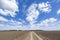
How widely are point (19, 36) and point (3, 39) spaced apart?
0.77 ft

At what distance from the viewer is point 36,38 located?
1.82m

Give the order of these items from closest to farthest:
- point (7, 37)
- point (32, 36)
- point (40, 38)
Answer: point (40, 38) → point (32, 36) → point (7, 37)

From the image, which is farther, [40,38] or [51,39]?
[51,39]

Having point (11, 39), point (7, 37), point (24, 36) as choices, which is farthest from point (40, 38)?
point (7, 37)

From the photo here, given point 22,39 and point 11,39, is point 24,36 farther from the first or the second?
point 11,39

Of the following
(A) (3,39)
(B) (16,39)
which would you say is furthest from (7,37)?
(B) (16,39)

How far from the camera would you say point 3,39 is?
1965mm

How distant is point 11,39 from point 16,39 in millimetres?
69

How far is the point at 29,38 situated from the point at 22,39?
0.32ft

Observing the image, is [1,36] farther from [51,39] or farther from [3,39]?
[51,39]

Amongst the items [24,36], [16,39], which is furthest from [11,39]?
[24,36]

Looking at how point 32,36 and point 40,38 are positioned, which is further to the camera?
point 32,36

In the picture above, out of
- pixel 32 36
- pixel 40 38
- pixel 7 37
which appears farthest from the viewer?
pixel 7 37

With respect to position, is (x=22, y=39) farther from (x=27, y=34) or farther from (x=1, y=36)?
(x=1, y=36)
